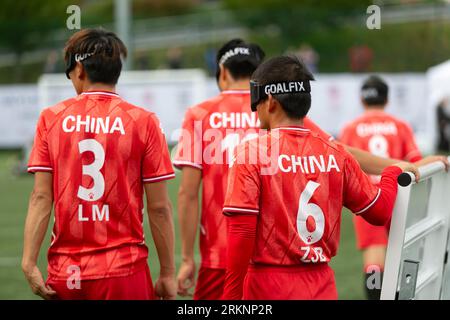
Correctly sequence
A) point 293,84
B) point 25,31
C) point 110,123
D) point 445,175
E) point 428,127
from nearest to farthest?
point 293,84 → point 110,123 → point 445,175 → point 428,127 → point 25,31

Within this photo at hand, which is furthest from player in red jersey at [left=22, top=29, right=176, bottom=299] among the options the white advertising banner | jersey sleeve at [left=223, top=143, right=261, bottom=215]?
the white advertising banner

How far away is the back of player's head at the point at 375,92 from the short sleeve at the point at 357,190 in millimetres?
4138

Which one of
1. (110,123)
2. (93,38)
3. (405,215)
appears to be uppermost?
(93,38)

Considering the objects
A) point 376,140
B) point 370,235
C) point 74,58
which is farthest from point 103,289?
point 376,140

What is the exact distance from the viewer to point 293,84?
4.27 meters

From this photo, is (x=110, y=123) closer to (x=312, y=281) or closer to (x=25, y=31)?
(x=312, y=281)

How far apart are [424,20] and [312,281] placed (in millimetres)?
31128

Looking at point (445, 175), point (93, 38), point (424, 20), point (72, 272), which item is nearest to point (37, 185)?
point (72, 272)

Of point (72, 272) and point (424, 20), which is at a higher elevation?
point (424, 20)

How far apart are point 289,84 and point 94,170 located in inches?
41.9

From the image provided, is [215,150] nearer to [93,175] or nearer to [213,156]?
[213,156]

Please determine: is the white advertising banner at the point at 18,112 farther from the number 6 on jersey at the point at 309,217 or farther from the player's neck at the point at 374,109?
the number 6 on jersey at the point at 309,217

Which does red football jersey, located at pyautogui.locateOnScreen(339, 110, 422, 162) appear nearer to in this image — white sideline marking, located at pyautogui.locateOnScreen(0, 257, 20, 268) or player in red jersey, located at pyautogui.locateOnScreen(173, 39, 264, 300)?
player in red jersey, located at pyautogui.locateOnScreen(173, 39, 264, 300)

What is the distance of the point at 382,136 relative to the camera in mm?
8367
